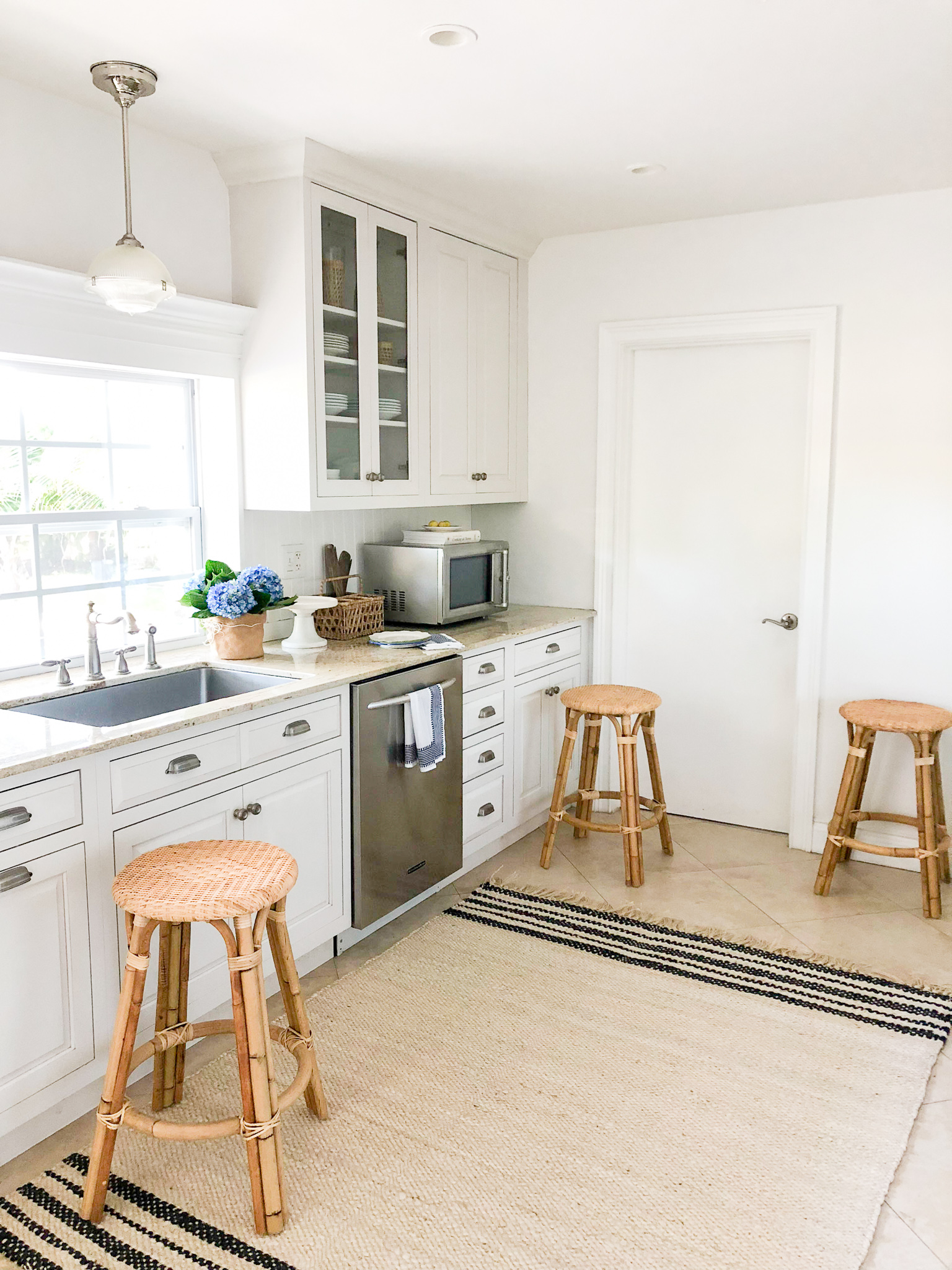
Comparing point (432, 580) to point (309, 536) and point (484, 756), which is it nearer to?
point (309, 536)

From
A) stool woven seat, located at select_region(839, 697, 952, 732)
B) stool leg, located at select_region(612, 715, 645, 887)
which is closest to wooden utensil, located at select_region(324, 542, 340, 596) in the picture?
stool leg, located at select_region(612, 715, 645, 887)

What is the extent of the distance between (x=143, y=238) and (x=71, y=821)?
1.83 meters

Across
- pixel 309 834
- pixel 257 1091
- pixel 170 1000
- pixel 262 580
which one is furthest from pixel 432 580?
pixel 257 1091

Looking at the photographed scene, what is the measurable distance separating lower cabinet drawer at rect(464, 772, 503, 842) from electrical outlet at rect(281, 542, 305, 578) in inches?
39.4

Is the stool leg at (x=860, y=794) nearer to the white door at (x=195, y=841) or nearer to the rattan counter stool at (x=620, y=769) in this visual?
the rattan counter stool at (x=620, y=769)

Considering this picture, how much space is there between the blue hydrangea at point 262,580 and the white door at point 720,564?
6.12ft

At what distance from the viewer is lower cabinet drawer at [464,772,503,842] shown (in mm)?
3643

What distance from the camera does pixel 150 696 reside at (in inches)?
116

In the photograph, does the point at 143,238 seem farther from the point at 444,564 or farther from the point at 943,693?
the point at 943,693

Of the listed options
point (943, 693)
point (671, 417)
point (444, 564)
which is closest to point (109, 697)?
point (444, 564)

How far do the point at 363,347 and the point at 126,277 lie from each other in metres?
1.09

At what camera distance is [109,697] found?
284 cm

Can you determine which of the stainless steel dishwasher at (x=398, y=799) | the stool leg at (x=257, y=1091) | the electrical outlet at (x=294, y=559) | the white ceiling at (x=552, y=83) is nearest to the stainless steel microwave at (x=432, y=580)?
the electrical outlet at (x=294, y=559)

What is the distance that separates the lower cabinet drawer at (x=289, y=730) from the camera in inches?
104
